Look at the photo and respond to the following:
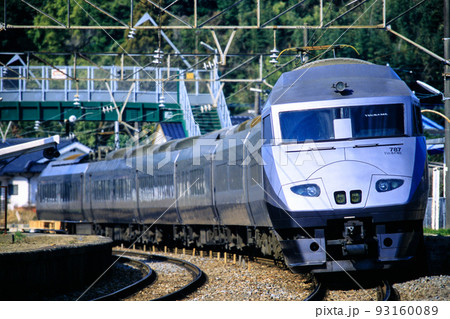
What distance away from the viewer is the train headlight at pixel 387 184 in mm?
12305

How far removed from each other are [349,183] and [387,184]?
1.98ft

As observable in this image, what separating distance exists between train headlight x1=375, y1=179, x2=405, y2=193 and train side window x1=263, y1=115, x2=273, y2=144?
6.79ft

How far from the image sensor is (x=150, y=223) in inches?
1046

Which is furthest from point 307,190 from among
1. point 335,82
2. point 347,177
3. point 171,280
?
point 171,280

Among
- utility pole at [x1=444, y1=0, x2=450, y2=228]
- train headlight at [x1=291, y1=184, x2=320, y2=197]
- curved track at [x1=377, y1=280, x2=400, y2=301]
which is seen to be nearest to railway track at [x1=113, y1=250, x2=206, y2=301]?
train headlight at [x1=291, y1=184, x2=320, y2=197]

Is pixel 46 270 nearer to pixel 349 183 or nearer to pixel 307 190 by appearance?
pixel 307 190

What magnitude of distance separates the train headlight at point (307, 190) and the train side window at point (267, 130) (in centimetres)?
117

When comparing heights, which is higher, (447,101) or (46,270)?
(447,101)

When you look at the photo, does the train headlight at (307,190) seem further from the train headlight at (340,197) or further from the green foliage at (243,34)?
the green foliage at (243,34)

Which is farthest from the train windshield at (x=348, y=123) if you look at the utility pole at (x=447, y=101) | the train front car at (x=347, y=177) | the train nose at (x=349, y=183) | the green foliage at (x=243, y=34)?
the green foliage at (x=243, y=34)

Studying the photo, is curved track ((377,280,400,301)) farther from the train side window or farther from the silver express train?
the train side window

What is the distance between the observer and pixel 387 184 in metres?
12.3
